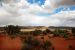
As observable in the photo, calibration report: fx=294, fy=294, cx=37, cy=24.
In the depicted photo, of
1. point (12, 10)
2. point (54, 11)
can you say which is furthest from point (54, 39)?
point (12, 10)

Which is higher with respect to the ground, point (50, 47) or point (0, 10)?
point (0, 10)

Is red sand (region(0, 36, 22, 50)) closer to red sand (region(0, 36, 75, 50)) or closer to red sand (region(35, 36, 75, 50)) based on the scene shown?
red sand (region(0, 36, 75, 50))

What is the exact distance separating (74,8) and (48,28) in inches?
45.0

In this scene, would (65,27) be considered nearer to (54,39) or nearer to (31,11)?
(54,39)

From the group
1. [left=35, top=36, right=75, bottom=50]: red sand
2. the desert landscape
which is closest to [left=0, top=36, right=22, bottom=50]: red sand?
the desert landscape

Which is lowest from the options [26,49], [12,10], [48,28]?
[26,49]

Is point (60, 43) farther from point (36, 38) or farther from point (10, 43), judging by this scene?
point (10, 43)

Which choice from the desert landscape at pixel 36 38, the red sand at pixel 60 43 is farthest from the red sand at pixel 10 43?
the red sand at pixel 60 43

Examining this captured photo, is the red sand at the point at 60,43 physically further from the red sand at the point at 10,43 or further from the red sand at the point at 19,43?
the red sand at the point at 10,43

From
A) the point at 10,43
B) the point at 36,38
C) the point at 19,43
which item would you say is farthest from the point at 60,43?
the point at 10,43

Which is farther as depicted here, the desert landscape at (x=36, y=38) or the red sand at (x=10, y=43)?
the red sand at (x=10, y=43)

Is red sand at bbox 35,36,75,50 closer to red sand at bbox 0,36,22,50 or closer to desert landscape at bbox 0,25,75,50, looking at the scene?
desert landscape at bbox 0,25,75,50

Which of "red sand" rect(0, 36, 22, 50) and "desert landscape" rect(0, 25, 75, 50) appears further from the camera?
"red sand" rect(0, 36, 22, 50)

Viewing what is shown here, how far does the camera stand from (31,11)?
392 inches
